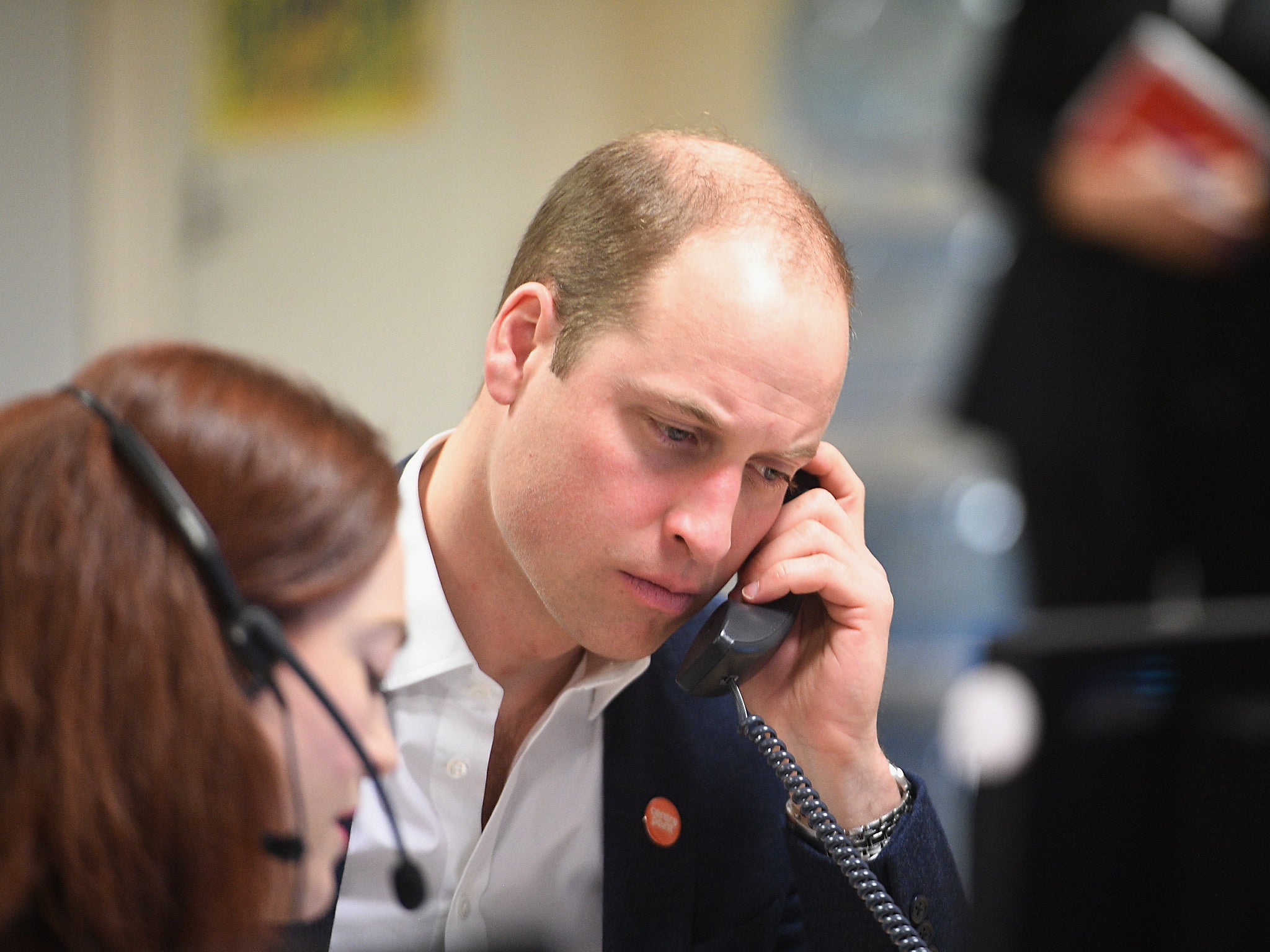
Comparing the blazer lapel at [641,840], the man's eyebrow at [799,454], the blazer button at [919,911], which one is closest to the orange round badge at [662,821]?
the blazer lapel at [641,840]

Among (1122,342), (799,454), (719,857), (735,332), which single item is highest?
(735,332)

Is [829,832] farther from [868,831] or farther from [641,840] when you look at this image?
[641,840]

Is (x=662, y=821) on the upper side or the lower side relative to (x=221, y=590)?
lower

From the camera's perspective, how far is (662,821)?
1.11 m

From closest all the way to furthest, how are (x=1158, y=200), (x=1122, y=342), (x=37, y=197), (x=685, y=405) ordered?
(x=685, y=405)
(x=1158, y=200)
(x=1122, y=342)
(x=37, y=197)

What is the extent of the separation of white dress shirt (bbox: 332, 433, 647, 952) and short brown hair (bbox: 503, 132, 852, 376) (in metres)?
0.23

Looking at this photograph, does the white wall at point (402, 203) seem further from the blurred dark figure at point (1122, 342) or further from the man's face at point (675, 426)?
the man's face at point (675, 426)

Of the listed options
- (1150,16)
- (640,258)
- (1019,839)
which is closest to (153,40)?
(1150,16)

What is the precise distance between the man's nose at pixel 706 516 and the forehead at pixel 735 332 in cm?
6

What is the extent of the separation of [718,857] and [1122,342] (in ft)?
3.37

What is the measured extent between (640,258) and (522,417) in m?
0.16

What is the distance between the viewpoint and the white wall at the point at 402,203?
3154 millimetres

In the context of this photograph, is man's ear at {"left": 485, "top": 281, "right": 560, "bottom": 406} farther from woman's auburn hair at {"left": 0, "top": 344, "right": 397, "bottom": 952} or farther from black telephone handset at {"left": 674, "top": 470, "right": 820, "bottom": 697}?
woman's auburn hair at {"left": 0, "top": 344, "right": 397, "bottom": 952}

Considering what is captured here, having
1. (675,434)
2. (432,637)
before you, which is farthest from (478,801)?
(675,434)
